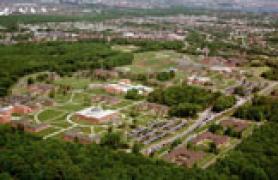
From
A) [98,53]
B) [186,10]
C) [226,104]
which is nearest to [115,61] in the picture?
[98,53]

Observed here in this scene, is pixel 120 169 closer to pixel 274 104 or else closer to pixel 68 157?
pixel 68 157

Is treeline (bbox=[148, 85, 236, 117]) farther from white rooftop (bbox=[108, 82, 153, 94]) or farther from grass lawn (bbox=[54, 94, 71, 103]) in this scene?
grass lawn (bbox=[54, 94, 71, 103])

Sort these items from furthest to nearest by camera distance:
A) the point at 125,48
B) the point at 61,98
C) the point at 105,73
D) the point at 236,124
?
1. the point at 125,48
2. the point at 105,73
3. the point at 61,98
4. the point at 236,124

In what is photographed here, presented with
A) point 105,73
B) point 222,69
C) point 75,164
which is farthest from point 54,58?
point 75,164

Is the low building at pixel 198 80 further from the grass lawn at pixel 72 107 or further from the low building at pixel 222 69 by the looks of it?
the grass lawn at pixel 72 107

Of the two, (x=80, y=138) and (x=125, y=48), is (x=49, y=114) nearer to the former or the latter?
(x=80, y=138)
